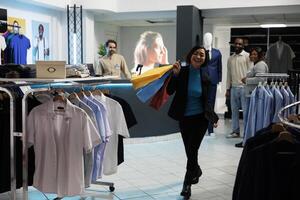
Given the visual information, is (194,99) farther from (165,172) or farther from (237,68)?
(237,68)

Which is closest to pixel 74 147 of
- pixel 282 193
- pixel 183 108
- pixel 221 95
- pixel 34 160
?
pixel 34 160

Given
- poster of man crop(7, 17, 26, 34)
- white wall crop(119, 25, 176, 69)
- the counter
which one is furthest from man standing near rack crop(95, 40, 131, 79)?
white wall crop(119, 25, 176, 69)

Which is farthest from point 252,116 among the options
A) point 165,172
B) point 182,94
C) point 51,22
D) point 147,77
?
point 51,22

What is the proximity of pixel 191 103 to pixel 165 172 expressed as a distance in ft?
4.49

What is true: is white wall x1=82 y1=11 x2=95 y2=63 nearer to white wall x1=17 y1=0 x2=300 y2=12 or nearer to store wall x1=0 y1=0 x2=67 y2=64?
white wall x1=17 y1=0 x2=300 y2=12

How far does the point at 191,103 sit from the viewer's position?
4109 mm

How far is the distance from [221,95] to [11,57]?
6.12 metres

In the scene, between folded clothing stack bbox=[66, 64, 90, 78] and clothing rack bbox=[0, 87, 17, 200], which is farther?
folded clothing stack bbox=[66, 64, 90, 78]

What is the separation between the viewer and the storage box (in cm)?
311

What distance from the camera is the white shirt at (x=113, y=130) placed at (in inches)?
149

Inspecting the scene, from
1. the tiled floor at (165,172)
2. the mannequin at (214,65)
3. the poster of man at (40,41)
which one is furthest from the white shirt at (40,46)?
the mannequin at (214,65)

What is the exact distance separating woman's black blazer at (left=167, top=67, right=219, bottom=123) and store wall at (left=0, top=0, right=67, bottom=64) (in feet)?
15.0

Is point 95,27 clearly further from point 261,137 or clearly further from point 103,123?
point 261,137

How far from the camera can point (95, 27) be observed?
9.91 m
